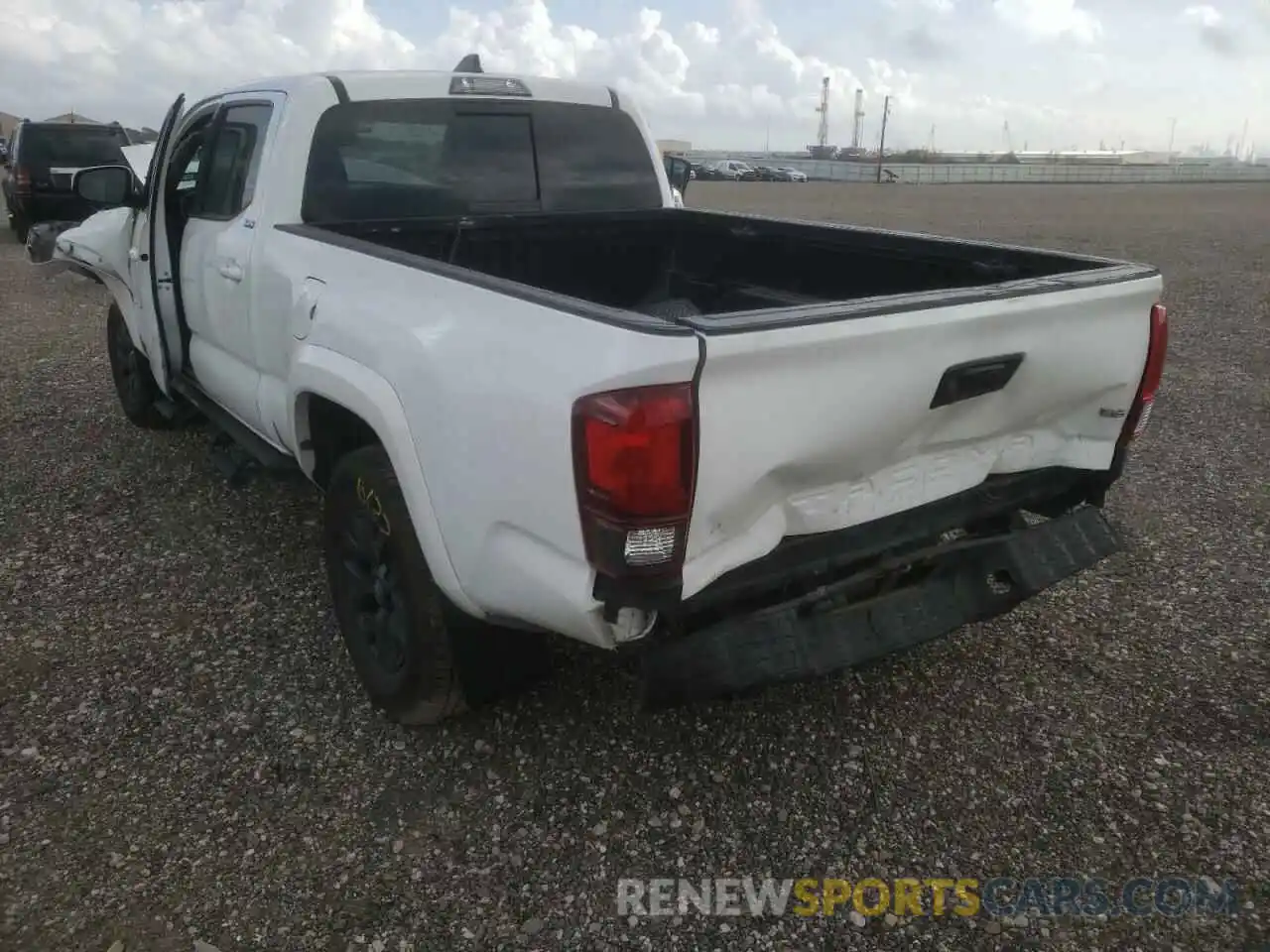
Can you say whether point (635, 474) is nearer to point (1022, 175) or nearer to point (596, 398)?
point (596, 398)

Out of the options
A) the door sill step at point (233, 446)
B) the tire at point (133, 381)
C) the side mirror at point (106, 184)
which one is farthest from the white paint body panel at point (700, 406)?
the tire at point (133, 381)

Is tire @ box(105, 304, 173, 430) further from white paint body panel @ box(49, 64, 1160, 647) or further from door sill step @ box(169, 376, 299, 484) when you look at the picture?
white paint body panel @ box(49, 64, 1160, 647)

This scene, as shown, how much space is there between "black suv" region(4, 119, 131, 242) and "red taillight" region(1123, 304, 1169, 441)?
13.6 metres

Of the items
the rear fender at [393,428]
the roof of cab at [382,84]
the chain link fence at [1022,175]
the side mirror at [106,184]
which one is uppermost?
the roof of cab at [382,84]

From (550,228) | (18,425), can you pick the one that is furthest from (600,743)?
(18,425)

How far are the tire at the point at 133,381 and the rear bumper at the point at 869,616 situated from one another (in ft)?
14.3

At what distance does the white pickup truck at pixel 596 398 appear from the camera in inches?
83.4

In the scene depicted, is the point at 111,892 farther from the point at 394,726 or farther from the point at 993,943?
the point at 993,943

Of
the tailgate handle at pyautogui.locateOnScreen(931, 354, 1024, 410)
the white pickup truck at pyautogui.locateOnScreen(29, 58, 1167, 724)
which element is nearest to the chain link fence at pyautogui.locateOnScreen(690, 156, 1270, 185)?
the white pickup truck at pyautogui.locateOnScreen(29, 58, 1167, 724)

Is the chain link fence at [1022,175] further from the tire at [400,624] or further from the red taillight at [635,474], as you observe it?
the red taillight at [635,474]

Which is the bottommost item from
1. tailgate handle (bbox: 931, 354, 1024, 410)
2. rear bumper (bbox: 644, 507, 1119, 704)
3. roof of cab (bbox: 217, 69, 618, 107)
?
rear bumper (bbox: 644, 507, 1119, 704)

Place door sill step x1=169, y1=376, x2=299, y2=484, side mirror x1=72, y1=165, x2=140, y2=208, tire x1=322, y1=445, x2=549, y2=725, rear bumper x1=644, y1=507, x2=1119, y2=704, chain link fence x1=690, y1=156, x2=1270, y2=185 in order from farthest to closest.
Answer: chain link fence x1=690, y1=156, x2=1270, y2=185 → side mirror x1=72, y1=165, x2=140, y2=208 → door sill step x1=169, y1=376, x2=299, y2=484 → tire x1=322, y1=445, x2=549, y2=725 → rear bumper x1=644, y1=507, x2=1119, y2=704

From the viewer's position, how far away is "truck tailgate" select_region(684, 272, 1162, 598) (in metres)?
2.12

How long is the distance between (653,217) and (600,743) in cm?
256
